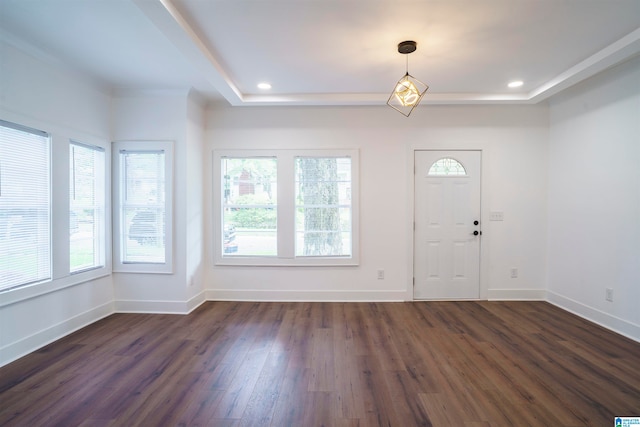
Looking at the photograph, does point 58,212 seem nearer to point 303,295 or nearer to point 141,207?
point 141,207

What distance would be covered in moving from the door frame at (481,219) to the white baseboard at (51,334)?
3.89 metres

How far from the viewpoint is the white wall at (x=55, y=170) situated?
2.29 meters

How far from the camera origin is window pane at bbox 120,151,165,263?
3340mm

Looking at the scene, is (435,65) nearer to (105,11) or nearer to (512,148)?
(512,148)

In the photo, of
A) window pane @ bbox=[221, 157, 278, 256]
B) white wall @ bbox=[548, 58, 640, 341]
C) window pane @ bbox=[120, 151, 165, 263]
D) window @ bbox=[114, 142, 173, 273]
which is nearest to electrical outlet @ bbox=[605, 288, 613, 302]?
white wall @ bbox=[548, 58, 640, 341]

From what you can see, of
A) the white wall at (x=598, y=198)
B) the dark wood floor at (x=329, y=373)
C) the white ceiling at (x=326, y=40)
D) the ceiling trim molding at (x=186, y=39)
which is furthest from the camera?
the white wall at (x=598, y=198)

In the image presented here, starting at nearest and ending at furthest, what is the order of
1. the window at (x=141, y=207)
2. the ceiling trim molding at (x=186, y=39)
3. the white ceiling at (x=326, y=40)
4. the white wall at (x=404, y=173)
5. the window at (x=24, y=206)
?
the ceiling trim molding at (x=186, y=39)
the white ceiling at (x=326, y=40)
the window at (x=24, y=206)
the window at (x=141, y=207)
the white wall at (x=404, y=173)

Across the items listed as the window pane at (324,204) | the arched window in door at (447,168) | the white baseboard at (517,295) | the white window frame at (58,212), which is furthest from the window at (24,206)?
the white baseboard at (517,295)

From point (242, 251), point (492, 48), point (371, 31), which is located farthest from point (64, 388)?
point (492, 48)

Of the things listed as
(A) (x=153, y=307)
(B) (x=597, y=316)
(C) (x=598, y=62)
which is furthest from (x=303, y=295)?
(C) (x=598, y=62)

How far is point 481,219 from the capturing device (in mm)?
3715

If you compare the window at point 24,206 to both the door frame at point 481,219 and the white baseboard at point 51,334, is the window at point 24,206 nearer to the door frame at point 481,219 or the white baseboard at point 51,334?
the white baseboard at point 51,334

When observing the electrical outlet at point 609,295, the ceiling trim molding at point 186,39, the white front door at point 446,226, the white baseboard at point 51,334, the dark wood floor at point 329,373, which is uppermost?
the ceiling trim molding at point 186,39

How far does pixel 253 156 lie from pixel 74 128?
6.31 ft
